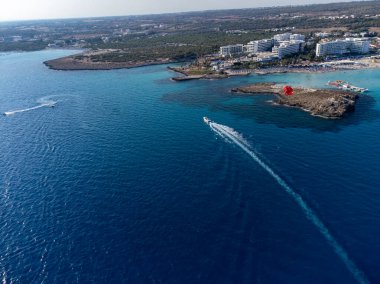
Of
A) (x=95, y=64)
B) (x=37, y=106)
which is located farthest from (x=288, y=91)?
(x=95, y=64)

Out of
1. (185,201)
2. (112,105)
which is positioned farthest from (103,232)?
(112,105)

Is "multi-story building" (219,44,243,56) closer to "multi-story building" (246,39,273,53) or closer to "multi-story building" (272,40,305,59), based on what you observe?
"multi-story building" (246,39,273,53)

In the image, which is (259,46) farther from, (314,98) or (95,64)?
(314,98)

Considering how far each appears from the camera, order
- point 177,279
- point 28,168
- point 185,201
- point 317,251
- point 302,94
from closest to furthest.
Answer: point 177,279
point 317,251
point 185,201
point 28,168
point 302,94

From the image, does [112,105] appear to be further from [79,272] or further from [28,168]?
[79,272]

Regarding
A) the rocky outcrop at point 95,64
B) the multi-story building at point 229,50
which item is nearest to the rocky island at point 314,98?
the multi-story building at point 229,50

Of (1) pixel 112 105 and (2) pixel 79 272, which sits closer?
(2) pixel 79 272

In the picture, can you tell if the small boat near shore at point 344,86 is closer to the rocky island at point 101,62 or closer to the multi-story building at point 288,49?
the multi-story building at point 288,49

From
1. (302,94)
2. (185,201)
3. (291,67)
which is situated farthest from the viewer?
(291,67)
